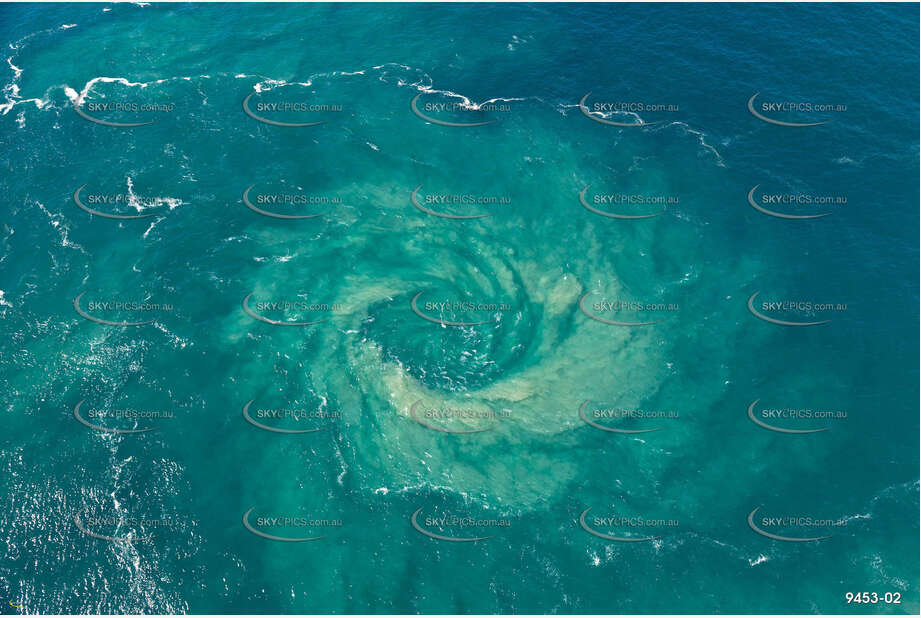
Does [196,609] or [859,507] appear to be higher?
[859,507]

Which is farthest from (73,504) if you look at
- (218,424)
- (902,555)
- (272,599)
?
(902,555)

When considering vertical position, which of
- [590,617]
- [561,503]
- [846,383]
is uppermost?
[846,383]

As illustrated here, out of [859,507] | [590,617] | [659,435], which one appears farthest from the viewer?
[659,435]

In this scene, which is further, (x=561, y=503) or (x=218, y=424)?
(x=218, y=424)

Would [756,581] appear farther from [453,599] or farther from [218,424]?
[218,424]

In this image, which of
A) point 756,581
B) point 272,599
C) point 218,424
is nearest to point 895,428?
point 756,581

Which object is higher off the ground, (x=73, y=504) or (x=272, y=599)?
(x=73, y=504)

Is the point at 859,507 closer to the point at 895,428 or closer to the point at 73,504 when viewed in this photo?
the point at 895,428

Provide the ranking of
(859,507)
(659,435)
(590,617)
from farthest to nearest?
(659,435)
(859,507)
(590,617)

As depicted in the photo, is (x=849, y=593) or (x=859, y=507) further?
(x=859, y=507)
